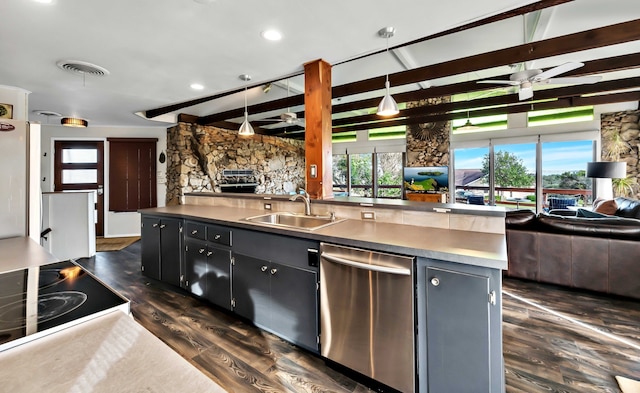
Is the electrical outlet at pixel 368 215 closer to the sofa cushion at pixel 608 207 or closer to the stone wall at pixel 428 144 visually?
the sofa cushion at pixel 608 207

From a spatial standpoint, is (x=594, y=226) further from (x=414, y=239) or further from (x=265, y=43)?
(x=265, y=43)

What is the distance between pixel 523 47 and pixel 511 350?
311 centimetres

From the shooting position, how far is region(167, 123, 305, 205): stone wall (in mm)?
5832

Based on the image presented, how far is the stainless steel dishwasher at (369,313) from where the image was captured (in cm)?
156

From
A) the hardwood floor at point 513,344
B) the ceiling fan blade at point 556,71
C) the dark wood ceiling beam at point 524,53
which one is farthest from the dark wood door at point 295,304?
the ceiling fan blade at point 556,71

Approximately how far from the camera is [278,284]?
214cm

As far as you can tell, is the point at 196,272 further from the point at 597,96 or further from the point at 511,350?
the point at 597,96

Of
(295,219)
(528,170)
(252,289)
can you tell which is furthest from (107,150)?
(528,170)

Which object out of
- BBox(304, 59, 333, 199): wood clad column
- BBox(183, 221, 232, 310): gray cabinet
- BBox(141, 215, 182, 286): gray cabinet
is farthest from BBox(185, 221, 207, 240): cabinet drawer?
BBox(304, 59, 333, 199): wood clad column

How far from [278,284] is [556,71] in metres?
3.78

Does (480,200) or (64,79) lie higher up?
(64,79)

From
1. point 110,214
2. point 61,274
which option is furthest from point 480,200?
point 110,214

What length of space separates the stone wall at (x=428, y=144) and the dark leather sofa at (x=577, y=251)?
14.0 ft

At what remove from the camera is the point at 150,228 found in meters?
3.28
